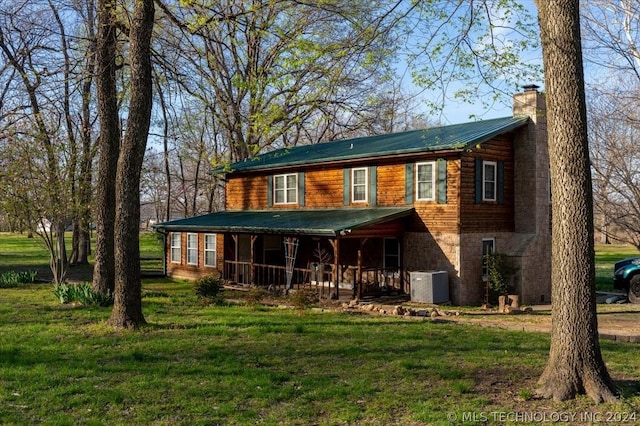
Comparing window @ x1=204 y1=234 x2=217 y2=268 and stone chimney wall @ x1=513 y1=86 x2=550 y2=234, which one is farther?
window @ x1=204 y1=234 x2=217 y2=268

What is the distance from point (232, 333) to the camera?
1125 centimetres

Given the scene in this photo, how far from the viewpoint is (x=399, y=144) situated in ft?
65.8

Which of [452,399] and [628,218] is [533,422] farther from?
[628,218]

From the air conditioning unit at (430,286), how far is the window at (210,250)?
10259mm

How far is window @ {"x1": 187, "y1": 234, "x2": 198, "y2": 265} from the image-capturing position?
25.6 metres

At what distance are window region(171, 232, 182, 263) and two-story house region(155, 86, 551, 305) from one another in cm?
406

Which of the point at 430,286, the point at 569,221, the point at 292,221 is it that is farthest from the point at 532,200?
the point at 569,221

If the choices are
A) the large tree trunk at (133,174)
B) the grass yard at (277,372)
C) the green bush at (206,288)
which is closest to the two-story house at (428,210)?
the green bush at (206,288)

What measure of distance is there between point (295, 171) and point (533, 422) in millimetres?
18208

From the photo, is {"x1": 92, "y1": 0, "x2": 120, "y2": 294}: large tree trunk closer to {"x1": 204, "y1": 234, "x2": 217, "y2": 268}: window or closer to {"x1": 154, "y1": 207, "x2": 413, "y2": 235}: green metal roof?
{"x1": 154, "y1": 207, "x2": 413, "y2": 235}: green metal roof

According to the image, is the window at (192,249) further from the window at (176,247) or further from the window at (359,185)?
the window at (359,185)

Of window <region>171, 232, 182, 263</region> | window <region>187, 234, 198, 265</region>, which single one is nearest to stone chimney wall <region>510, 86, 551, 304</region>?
window <region>187, 234, 198, 265</region>

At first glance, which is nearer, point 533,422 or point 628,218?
point 533,422

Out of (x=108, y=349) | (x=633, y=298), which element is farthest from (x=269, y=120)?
(x=633, y=298)
